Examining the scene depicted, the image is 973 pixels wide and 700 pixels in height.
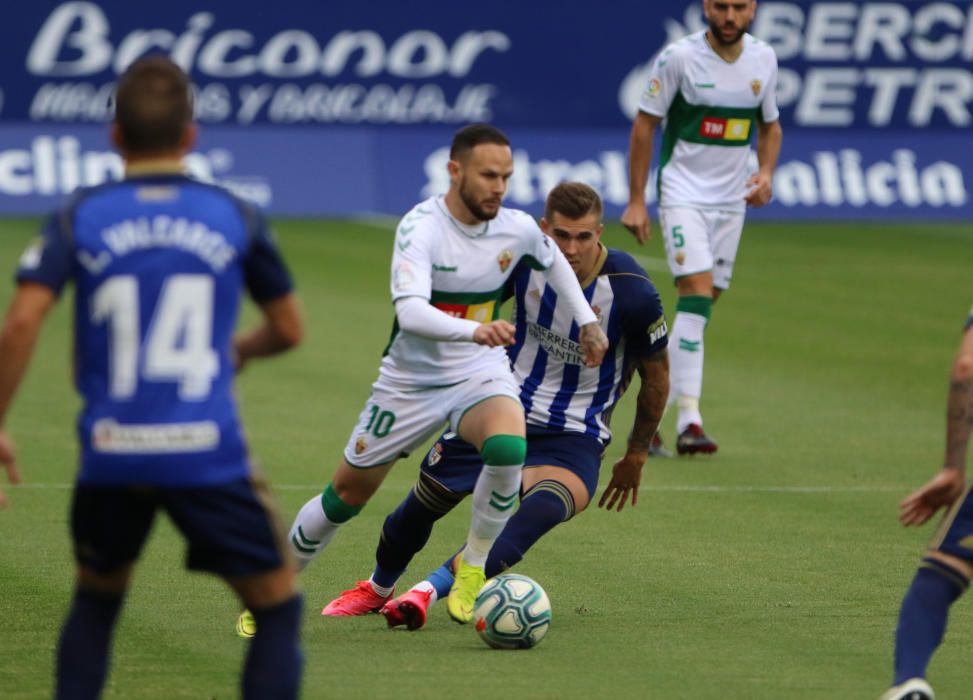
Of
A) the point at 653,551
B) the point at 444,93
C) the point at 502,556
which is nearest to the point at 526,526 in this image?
the point at 502,556

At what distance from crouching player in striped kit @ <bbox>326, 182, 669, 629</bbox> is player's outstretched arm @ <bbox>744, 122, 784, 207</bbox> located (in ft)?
12.4

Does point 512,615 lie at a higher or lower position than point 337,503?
lower

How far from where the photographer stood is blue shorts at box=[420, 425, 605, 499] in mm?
7395

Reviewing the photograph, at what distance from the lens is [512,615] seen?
6672mm

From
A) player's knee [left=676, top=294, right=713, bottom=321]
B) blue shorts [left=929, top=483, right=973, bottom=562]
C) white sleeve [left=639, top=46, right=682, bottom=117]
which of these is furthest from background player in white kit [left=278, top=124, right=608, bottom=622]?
white sleeve [left=639, top=46, right=682, bottom=117]

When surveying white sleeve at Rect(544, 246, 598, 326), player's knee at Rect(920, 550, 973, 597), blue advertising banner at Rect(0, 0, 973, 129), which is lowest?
blue advertising banner at Rect(0, 0, 973, 129)

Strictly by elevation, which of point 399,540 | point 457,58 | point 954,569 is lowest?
point 457,58

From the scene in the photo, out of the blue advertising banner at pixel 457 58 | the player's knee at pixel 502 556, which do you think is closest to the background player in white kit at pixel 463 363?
the player's knee at pixel 502 556

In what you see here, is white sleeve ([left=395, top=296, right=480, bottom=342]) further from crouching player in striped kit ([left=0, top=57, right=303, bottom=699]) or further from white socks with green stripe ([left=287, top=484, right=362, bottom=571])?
crouching player in striped kit ([left=0, top=57, right=303, bottom=699])

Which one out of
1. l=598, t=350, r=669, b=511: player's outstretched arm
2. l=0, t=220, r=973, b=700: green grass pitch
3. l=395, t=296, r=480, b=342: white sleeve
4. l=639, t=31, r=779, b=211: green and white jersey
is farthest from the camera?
l=639, t=31, r=779, b=211: green and white jersey

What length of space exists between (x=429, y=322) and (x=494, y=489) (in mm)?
685

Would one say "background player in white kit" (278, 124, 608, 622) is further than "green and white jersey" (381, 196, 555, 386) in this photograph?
No

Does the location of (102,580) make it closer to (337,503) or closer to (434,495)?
(337,503)

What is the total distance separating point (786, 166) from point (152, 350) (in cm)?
1935
